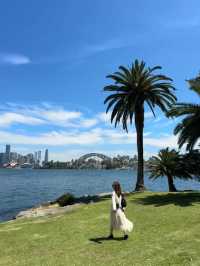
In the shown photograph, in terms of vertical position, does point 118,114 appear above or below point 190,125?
above

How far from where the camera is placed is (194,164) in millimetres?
32125

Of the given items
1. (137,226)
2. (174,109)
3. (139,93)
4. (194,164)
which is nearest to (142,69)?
(139,93)

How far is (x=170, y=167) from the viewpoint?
3562cm

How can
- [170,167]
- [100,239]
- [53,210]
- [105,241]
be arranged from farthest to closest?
[170,167] → [53,210] → [100,239] → [105,241]

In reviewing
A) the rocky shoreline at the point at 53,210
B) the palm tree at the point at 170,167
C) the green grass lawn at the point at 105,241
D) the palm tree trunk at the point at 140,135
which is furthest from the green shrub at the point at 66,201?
the green grass lawn at the point at 105,241

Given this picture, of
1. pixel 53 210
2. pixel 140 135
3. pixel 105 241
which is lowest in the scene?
pixel 105 241

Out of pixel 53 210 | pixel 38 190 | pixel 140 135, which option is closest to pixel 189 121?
pixel 140 135

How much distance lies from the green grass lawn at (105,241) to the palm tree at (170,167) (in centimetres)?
1371

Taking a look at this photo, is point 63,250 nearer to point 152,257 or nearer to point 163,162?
point 152,257

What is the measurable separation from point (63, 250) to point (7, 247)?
7.98ft

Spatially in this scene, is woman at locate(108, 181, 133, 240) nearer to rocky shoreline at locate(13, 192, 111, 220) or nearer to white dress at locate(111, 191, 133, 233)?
white dress at locate(111, 191, 133, 233)

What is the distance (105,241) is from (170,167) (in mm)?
23342

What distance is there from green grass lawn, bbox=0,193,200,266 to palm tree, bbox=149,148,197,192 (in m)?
13.7

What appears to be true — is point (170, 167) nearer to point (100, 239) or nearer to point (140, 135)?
point (140, 135)
